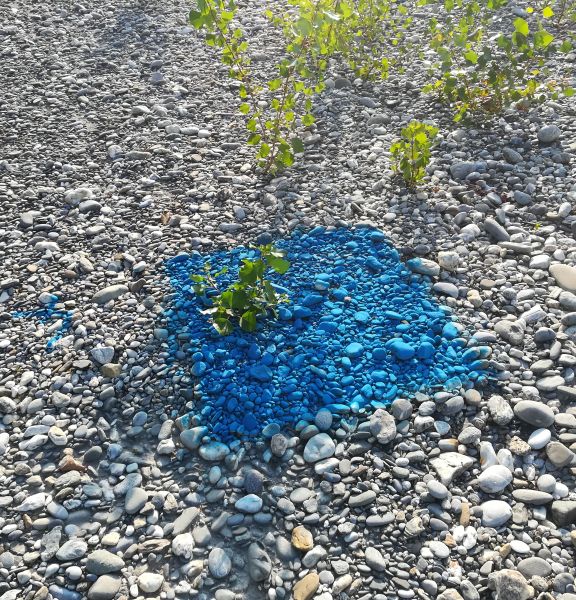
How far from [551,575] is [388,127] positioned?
140 inches

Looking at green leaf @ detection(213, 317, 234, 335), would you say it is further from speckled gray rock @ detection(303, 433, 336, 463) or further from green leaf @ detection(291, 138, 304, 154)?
green leaf @ detection(291, 138, 304, 154)

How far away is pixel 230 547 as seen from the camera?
2.64 m

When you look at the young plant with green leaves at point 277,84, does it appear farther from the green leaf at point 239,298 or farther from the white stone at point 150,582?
the white stone at point 150,582

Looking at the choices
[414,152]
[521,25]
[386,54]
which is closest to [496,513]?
[414,152]

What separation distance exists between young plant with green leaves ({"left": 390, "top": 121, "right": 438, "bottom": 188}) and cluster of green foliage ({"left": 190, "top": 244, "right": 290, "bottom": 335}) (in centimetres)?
132

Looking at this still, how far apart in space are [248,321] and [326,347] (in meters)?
0.44

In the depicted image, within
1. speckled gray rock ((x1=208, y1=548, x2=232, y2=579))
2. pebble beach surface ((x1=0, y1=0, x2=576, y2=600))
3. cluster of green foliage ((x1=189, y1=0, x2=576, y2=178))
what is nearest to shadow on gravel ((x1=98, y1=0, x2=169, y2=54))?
cluster of green foliage ((x1=189, y1=0, x2=576, y2=178))

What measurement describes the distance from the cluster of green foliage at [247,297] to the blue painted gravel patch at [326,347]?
0.22ft

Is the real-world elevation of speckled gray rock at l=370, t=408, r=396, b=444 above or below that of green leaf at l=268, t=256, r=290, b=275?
below

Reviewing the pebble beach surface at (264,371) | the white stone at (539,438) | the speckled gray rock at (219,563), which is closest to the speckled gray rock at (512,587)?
the pebble beach surface at (264,371)

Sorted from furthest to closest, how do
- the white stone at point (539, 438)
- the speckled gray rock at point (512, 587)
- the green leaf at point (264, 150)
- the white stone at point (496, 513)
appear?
1. the green leaf at point (264, 150)
2. the white stone at point (539, 438)
3. the white stone at point (496, 513)
4. the speckled gray rock at point (512, 587)

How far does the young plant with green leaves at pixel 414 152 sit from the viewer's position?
4.21 metres

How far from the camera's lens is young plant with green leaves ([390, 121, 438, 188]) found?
4214 millimetres

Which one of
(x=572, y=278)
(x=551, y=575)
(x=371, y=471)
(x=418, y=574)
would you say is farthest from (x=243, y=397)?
(x=572, y=278)
